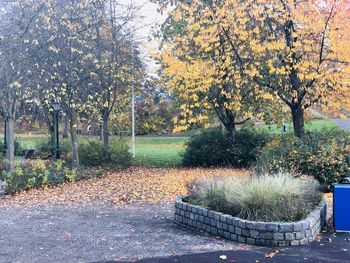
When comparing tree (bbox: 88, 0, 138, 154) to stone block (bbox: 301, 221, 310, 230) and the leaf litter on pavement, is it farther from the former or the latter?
stone block (bbox: 301, 221, 310, 230)

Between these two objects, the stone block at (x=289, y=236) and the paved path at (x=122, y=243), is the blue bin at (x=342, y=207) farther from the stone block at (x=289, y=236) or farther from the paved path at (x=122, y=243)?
the stone block at (x=289, y=236)

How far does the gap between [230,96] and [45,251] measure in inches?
409

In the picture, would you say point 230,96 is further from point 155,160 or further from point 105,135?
point 155,160

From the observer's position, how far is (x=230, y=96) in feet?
51.2

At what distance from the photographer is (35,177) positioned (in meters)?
14.0

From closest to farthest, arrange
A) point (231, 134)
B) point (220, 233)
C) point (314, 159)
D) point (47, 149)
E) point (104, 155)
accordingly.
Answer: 1. point (220, 233)
2. point (314, 159)
3. point (231, 134)
4. point (104, 155)
5. point (47, 149)

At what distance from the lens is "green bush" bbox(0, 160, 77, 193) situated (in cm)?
1333

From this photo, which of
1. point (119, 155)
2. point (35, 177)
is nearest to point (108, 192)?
point (35, 177)

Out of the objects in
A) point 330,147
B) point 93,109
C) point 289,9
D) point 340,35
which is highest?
point 289,9

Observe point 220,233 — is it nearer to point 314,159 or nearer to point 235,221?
point 235,221

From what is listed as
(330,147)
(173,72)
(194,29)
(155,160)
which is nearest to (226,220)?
(330,147)

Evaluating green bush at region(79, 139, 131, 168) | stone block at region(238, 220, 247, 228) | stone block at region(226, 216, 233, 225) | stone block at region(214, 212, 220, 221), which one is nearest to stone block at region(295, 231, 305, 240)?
stone block at region(238, 220, 247, 228)

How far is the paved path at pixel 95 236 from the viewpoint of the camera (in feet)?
20.3

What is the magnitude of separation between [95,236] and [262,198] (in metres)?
2.73
